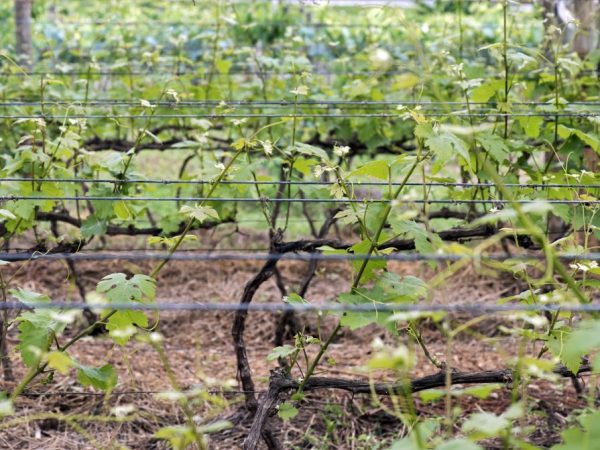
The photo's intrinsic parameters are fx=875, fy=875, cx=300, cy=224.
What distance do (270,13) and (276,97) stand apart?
3.95 meters

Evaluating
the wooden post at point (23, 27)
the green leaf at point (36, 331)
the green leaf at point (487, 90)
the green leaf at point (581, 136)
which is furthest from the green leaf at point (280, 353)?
the wooden post at point (23, 27)

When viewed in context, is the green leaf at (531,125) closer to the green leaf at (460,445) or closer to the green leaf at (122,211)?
the green leaf at (122,211)

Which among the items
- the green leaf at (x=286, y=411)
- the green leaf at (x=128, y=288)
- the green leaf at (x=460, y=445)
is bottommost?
the green leaf at (x=286, y=411)

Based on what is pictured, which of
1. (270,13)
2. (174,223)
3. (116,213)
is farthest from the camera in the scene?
(270,13)

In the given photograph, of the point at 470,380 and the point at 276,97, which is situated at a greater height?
the point at 276,97

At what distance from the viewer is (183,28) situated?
876 cm

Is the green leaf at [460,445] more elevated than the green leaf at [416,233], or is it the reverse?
the green leaf at [416,233]

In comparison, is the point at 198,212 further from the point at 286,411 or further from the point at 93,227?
the point at 93,227

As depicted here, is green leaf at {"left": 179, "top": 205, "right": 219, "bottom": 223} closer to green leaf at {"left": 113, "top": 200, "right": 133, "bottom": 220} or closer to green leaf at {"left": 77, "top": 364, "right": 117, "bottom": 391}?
green leaf at {"left": 77, "top": 364, "right": 117, "bottom": 391}

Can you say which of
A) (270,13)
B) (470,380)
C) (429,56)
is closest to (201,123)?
(470,380)

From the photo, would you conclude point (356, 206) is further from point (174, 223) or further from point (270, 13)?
point (270, 13)

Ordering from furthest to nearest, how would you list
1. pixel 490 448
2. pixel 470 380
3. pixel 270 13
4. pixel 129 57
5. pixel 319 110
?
pixel 270 13
pixel 129 57
pixel 319 110
pixel 490 448
pixel 470 380

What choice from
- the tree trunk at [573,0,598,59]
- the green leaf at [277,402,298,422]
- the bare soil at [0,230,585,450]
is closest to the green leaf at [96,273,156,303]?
the bare soil at [0,230,585,450]

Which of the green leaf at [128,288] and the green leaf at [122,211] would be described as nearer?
the green leaf at [128,288]
